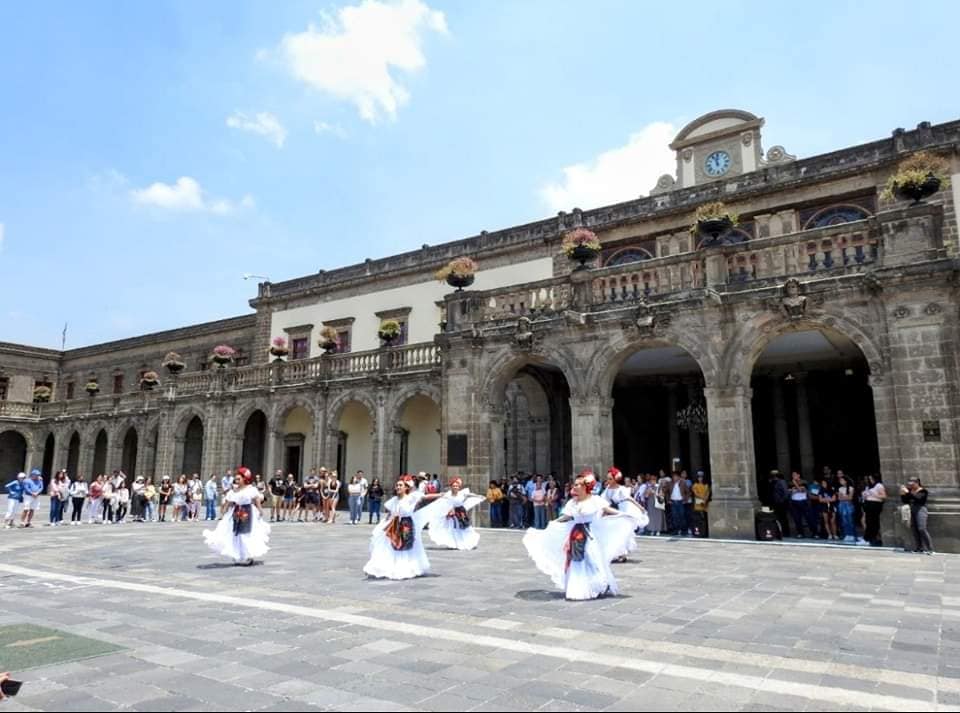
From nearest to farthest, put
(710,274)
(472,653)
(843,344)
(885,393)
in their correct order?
(472,653)
(885,393)
(710,274)
(843,344)

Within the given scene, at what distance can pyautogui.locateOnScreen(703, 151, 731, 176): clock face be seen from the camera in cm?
2511

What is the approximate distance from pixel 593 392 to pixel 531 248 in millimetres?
13165

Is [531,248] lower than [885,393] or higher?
higher

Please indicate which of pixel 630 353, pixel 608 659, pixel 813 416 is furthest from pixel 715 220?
pixel 608 659

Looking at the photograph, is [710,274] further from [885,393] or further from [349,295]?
[349,295]

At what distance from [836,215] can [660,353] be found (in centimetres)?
911

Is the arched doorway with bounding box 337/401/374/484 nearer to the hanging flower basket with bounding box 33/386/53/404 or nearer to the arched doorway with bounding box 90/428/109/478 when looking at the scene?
the arched doorway with bounding box 90/428/109/478

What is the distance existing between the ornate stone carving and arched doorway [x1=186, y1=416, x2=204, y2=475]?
2849cm

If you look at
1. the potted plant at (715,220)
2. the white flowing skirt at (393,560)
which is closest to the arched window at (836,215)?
the potted plant at (715,220)

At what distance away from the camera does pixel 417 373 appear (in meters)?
23.8

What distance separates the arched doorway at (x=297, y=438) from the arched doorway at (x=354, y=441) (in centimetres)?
190

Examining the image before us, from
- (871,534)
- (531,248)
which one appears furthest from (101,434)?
(871,534)

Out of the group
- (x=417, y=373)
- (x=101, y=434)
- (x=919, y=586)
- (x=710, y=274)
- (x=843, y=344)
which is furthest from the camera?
(x=101, y=434)

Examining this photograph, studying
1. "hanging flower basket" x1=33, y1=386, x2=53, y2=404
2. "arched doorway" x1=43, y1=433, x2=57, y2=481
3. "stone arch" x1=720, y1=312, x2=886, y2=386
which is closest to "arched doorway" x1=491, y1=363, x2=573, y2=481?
"stone arch" x1=720, y1=312, x2=886, y2=386
